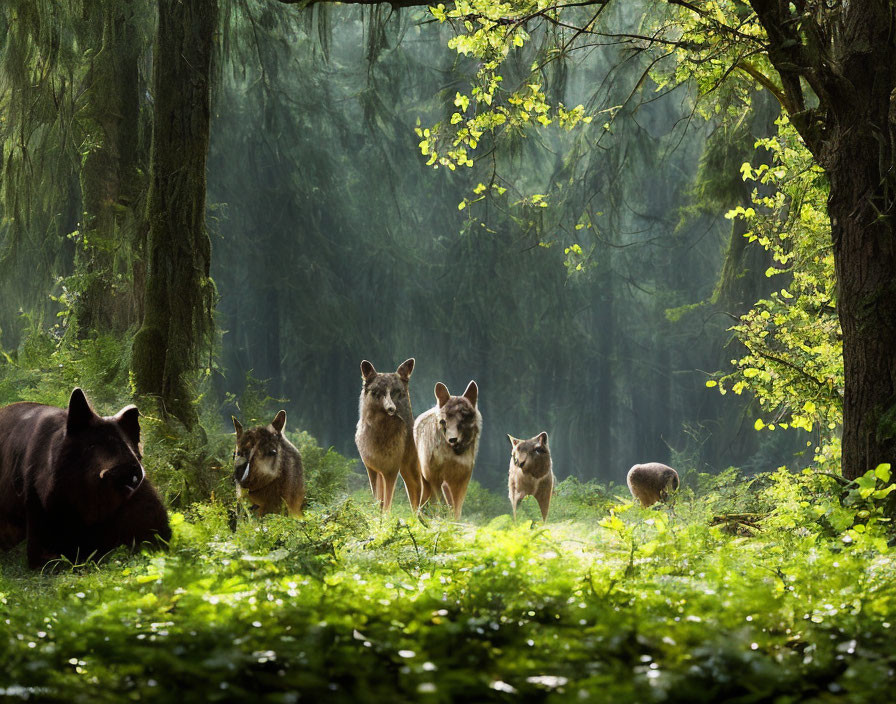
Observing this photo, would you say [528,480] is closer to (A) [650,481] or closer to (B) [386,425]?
(A) [650,481]

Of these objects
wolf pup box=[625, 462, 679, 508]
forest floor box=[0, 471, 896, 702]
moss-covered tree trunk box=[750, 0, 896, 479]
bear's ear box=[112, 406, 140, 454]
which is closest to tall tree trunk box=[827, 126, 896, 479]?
moss-covered tree trunk box=[750, 0, 896, 479]

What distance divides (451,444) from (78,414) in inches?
234

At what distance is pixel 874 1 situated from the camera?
6.67 metres

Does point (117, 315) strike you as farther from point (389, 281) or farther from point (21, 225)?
point (389, 281)

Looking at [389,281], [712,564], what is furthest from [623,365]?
[712,564]

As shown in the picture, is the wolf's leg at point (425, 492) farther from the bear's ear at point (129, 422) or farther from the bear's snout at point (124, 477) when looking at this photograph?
the bear's snout at point (124, 477)

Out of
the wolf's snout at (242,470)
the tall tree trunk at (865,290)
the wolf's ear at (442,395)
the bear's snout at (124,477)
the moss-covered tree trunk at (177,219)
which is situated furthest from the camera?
the wolf's ear at (442,395)

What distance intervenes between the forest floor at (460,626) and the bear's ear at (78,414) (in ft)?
2.96

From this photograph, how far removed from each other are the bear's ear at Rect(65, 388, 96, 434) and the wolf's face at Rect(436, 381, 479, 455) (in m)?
5.71

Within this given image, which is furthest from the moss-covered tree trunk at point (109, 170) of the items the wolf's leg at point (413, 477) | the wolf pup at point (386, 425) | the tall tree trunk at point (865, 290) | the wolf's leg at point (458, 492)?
the tall tree trunk at point (865, 290)

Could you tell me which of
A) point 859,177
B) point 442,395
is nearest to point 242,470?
point 442,395

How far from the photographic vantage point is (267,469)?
27.3 feet

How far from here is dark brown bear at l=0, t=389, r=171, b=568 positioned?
5438mm

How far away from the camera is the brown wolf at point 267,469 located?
8195 mm
